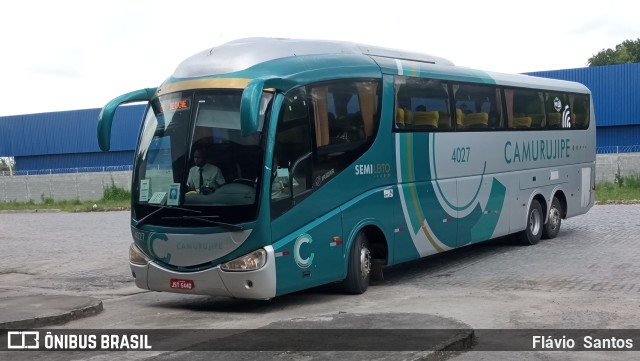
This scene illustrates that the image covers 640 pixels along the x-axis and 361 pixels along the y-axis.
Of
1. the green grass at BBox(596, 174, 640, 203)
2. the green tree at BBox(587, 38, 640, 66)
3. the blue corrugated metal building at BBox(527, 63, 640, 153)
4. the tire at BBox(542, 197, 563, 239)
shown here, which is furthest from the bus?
the green tree at BBox(587, 38, 640, 66)

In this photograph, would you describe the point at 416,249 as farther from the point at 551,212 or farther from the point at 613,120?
the point at 613,120

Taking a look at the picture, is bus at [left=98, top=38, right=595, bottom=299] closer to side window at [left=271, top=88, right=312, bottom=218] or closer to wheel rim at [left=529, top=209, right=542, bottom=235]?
side window at [left=271, top=88, right=312, bottom=218]

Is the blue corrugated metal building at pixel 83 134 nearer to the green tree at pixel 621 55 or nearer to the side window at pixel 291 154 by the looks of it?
the green tree at pixel 621 55

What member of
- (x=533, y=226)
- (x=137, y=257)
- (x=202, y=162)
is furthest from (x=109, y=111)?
(x=533, y=226)

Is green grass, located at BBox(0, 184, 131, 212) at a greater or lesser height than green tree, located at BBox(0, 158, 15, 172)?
lesser

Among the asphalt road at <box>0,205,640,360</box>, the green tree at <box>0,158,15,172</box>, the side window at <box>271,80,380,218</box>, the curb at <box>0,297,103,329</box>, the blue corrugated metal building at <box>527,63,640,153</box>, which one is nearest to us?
→ the asphalt road at <box>0,205,640,360</box>

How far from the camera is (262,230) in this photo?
10.5 metres

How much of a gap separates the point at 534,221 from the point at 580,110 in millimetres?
3570

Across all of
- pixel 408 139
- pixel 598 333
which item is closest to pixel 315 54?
pixel 408 139

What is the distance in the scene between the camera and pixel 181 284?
1100cm

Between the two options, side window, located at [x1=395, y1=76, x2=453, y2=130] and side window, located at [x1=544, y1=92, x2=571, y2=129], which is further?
side window, located at [x1=544, y1=92, x2=571, y2=129]

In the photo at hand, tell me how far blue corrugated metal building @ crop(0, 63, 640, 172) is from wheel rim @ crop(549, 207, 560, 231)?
1272 inches

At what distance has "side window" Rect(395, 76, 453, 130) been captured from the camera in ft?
44.0

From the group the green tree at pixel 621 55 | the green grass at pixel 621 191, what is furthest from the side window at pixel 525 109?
the green tree at pixel 621 55
